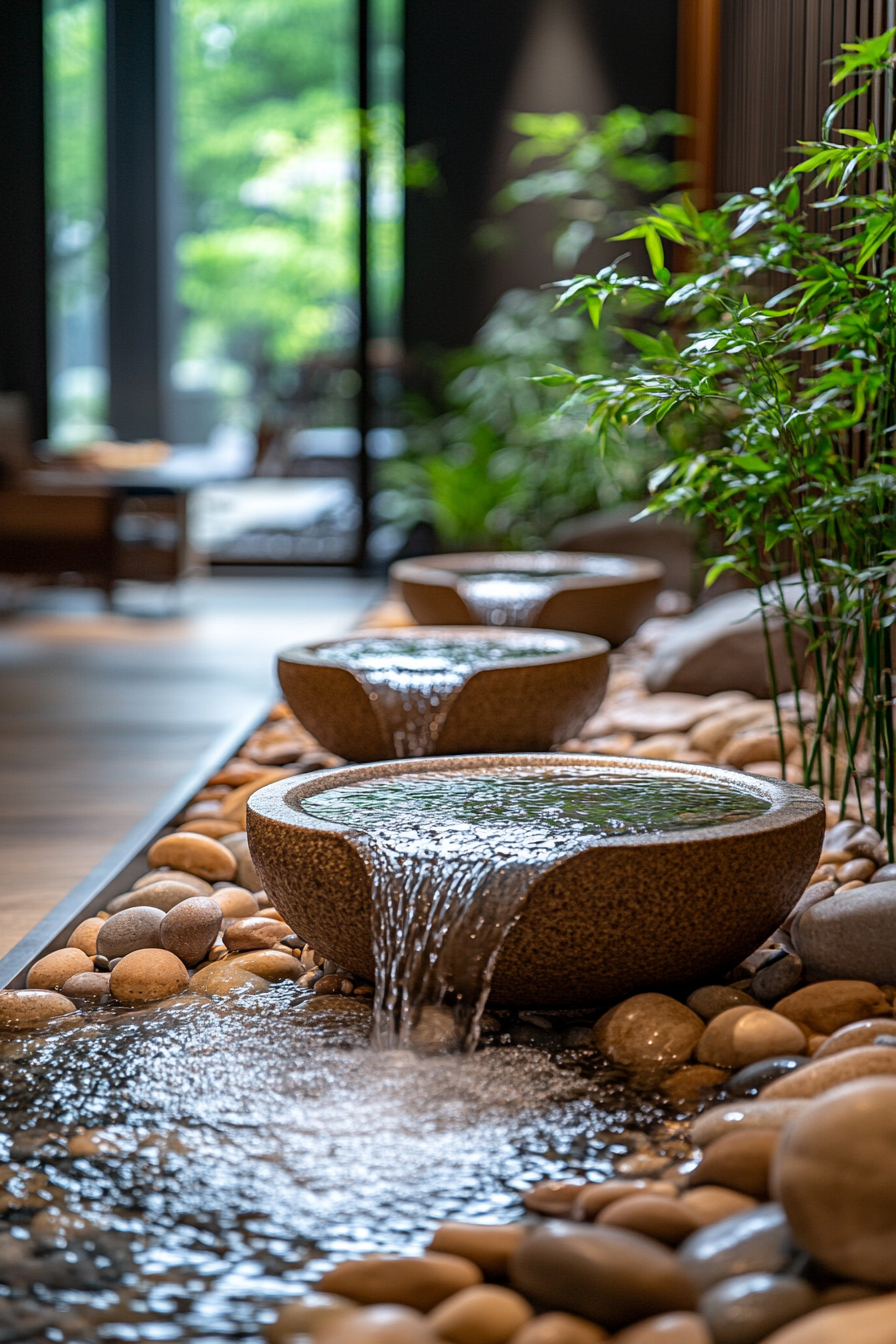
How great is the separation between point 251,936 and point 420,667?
3.80 ft

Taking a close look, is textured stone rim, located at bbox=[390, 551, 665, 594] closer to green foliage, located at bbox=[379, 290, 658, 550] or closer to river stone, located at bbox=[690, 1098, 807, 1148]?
green foliage, located at bbox=[379, 290, 658, 550]

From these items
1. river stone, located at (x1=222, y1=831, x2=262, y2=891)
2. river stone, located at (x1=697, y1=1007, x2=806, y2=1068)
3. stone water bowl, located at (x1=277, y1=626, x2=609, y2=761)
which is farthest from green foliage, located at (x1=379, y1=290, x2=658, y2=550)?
river stone, located at (x1=697, y1=1007, x2=806, y2=1068)

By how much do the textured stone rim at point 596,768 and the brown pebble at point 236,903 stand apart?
10.7 inches

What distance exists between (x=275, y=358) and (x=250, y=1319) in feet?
25.5

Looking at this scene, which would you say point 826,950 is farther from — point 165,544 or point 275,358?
point 275,358

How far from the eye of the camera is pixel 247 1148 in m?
1.65

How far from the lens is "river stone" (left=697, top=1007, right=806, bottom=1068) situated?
6.09 ft

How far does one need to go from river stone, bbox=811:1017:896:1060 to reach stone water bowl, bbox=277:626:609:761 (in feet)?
4.93

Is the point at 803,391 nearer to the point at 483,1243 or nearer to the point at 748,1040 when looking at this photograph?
the point at 748,1040

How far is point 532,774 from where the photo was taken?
8.09 ft

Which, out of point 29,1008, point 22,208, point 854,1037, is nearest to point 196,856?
point 29,1008

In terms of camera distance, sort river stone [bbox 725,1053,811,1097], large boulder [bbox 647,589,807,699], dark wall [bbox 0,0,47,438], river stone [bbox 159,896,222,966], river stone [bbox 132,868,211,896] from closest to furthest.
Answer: river stone [bbox 725,1053,811,1097] < river stone [bbox 159,896,222,966] < river stone [bbox 132,868,211,896] < large boulder [bbox 647,589,807,699] < dark wall [bbox 0,0,47,438]

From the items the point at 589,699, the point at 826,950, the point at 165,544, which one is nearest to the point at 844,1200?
the point at 826,950

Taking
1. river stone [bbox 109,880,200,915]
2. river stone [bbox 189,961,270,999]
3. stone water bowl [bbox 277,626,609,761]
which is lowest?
river stone [bbox 189,961,270,999]
